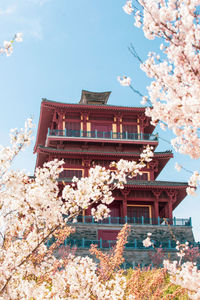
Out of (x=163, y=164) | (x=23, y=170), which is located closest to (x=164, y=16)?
(x=23, y=170)

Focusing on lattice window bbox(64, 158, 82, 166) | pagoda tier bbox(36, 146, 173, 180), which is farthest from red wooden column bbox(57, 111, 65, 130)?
lattice window bbox(64, 158, 82, 166)

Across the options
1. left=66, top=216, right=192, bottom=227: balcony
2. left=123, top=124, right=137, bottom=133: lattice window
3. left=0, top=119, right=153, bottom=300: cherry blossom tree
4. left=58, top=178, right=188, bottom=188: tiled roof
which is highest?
left=123, top=124, right=137, bottom=133: lattice window

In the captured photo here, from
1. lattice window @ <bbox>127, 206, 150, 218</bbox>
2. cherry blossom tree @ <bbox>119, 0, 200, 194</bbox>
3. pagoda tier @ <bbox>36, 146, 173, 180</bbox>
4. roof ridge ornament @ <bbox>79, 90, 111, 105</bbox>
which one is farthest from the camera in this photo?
roof ridge ornament @ <bbox>79, 90, 111, 105</bbox>

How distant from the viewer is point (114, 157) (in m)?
33.5

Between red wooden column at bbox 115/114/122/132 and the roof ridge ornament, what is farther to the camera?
the roof ridge ornament

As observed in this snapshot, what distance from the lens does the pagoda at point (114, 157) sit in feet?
94.7

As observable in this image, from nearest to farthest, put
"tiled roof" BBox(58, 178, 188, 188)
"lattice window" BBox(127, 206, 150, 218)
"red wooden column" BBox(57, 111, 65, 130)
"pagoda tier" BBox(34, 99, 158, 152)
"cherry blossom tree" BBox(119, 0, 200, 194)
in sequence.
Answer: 1. "cherry blossom tree" BBox(119, 0, 200, 194)
2. "tiled roof" BBox(58, 178, 188, 188)
3. "lattice window" BBox(127, 206, 150, 218)
4. "pagoda tier" BBox(34, 99, 158, 152)
5. "red wooden column" BBox(57, 111, 65, 130)

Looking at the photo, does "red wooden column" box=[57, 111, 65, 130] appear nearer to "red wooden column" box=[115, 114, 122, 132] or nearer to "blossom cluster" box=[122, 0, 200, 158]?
"red wooden column" box=[115, 114, 122, 132]

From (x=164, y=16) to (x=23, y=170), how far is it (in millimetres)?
3155

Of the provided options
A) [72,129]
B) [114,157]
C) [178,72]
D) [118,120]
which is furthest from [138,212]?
[178,72]

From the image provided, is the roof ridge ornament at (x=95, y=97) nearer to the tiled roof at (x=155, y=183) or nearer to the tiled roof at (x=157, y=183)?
the tiled roof at (x=155, y=183)

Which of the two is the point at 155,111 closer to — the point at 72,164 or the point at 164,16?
the point at 164,16

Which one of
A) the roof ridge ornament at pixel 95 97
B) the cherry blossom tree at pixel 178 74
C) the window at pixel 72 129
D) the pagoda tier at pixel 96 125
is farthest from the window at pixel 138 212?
the cherry blossom tree at pixel 178 74

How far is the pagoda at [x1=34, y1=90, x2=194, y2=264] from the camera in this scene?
28875 mm
